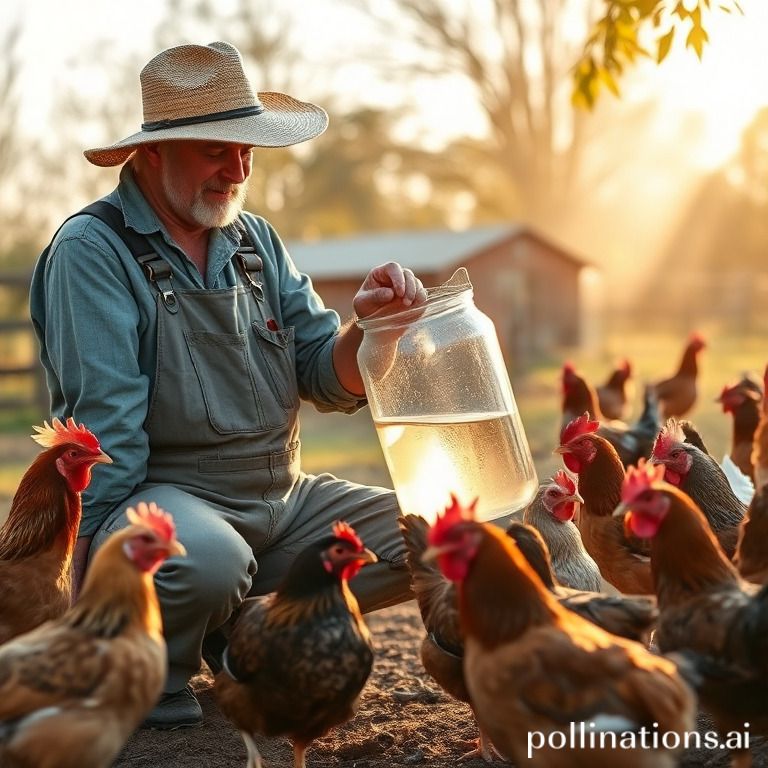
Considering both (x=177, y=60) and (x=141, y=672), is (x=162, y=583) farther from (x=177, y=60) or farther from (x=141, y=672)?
(x=177, y=60)

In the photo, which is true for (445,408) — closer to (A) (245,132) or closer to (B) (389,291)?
(B) (389,291)

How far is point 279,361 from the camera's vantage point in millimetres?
4285

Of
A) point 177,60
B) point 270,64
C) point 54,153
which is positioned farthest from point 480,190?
point 177,60

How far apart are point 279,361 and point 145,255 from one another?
0.68 meters

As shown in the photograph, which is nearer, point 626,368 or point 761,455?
point 761,455

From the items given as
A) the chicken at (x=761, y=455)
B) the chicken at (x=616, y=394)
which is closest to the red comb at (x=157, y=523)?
the chicken at (x=761, y=455)

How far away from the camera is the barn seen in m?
17.1

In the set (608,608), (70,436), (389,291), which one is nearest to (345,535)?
(608,608)

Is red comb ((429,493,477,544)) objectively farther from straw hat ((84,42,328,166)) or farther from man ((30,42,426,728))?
straw hat ((84,42,328,166))

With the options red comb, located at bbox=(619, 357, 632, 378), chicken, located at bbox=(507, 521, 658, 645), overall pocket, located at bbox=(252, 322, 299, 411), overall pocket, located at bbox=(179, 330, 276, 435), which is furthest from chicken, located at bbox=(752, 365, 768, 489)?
red comb, located at bbox=(619, 357, 632, 378)

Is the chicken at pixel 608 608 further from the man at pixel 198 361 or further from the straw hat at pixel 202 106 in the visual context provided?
the straw hat at pixel 202 106

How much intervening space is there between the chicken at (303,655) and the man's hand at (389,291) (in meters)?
1.04

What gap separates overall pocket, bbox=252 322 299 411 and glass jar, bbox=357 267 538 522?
32 cm

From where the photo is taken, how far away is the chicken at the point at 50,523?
3451 mm
